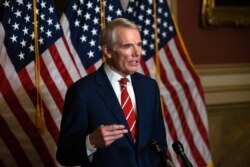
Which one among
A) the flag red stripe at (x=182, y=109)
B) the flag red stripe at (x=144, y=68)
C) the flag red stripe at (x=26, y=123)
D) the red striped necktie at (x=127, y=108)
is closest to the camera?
the red striped necktie at (x=127, y=108)

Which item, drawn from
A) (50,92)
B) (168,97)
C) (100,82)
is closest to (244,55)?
(168,97)

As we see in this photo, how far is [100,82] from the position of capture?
5.44 ft

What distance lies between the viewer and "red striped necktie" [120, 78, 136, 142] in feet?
5.42

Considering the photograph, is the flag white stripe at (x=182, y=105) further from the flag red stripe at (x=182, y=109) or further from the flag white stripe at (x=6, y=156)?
the flag white stripe at (x=6, y=156)

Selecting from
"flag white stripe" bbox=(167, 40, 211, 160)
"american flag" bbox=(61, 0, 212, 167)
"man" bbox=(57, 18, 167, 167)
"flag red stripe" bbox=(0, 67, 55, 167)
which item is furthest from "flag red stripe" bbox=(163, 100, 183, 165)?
"man" bbox=(57, 18, 167, 167)

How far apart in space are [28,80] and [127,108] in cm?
121

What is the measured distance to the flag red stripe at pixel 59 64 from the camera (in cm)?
275

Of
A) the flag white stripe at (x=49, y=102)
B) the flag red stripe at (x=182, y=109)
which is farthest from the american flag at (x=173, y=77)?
the flag white stripe at (x=49, y=102)

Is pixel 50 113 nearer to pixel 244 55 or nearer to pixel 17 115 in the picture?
pixel 17 115

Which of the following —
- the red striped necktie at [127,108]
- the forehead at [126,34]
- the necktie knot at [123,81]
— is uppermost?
the forehead at [126,34]

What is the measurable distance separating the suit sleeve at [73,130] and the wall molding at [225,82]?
7.07ft

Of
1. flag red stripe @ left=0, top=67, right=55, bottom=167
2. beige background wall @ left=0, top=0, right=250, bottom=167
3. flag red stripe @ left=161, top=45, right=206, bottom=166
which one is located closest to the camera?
flag red stripe @ left=0, top=67, right=55, bottom=167

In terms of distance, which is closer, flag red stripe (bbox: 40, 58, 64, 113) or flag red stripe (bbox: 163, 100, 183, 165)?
flag red stripe (bbox: 40, 58, 64, 113)

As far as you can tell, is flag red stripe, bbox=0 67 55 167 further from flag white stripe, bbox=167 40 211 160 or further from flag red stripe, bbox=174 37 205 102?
flag red stripe, bbox=174 37 205 102
